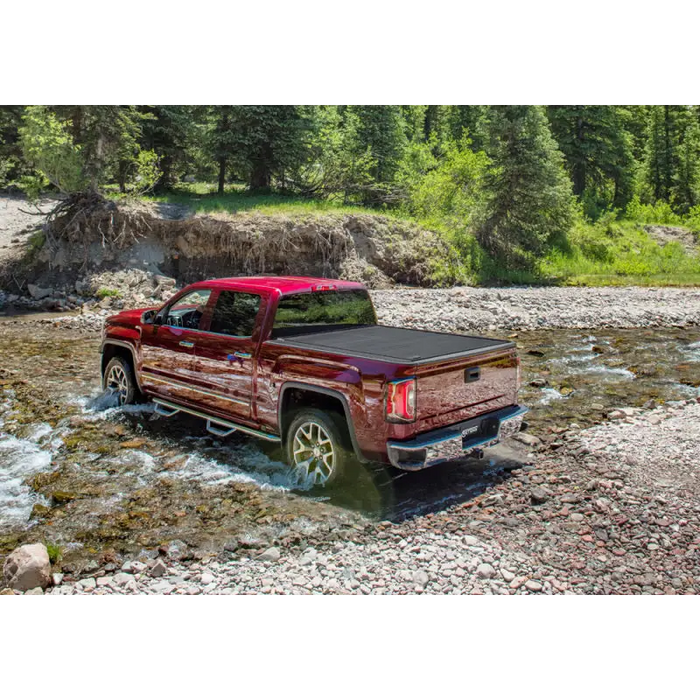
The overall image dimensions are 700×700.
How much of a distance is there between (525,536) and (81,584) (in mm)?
3556

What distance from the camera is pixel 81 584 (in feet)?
15.4

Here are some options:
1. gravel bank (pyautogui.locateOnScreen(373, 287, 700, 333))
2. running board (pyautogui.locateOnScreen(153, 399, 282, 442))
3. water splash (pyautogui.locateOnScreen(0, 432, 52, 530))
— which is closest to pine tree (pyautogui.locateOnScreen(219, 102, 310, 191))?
gravel bank (pyautogui.locateOnScreen(373, 287, 700, 333))

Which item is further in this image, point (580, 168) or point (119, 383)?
point (580, 168)

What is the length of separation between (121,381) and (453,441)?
17.8ft

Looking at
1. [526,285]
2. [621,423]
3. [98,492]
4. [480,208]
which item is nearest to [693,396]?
[621,423]

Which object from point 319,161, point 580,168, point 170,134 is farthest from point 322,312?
point 580,168

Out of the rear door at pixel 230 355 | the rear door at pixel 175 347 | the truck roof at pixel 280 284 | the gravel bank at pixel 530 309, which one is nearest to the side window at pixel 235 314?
the rear door at pixel 230 355

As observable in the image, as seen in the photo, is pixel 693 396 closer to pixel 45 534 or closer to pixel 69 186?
pixel 45 534

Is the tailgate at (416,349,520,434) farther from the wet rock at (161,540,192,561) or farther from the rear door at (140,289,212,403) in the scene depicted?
the rear door at (140,289,212,403)

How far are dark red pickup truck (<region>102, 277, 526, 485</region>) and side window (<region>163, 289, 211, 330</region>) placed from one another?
0.06ft

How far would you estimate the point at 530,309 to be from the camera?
68.1 ft

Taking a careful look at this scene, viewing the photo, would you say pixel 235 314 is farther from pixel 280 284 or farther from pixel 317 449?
pixel 317 449
